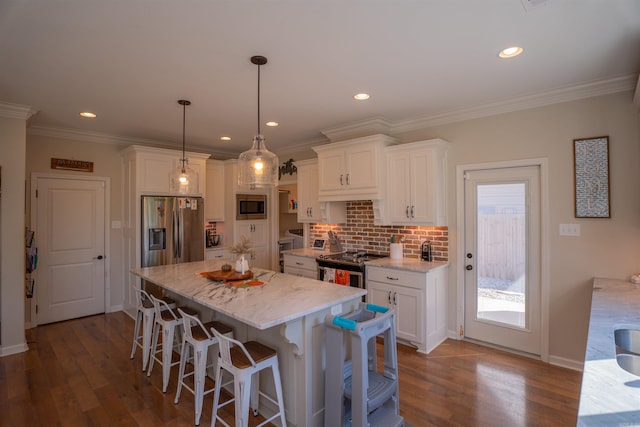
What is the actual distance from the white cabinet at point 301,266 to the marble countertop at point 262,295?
4.02 feet

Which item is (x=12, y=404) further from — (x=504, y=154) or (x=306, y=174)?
(x=504, y=154)

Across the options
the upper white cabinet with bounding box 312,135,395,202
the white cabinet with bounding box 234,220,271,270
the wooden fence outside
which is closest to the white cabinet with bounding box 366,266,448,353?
the wooden fence outside

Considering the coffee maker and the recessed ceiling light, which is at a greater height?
the recessed ceiling light

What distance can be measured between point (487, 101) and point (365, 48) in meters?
1.78

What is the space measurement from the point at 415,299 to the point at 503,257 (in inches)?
41.0

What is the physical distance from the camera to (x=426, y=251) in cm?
395

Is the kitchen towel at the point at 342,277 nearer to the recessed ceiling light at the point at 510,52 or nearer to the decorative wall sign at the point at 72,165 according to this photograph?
the recessed ceiling light at the point at 510,52

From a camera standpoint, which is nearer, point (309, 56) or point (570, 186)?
point (309, 56)

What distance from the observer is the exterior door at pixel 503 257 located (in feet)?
10.9

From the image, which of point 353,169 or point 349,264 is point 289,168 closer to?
point 353,169

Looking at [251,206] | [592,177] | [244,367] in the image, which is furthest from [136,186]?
[592,177]

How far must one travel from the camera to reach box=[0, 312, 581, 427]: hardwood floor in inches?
94.6

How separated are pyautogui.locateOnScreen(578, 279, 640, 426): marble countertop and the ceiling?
5.75 feet

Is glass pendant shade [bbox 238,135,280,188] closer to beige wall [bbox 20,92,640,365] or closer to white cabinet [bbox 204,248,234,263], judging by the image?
beige wall [bbox 20,92,640,365]
